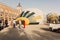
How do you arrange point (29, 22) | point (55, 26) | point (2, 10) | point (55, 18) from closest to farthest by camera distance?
point (55, 26) → point (29, 22) → point (2, 10) → point (55, 18)

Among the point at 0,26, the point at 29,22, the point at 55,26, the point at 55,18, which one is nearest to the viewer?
the point at 55,26

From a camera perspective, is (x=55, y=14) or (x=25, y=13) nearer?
(x=25, y=13)

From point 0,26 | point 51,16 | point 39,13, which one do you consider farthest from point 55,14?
point 0,26

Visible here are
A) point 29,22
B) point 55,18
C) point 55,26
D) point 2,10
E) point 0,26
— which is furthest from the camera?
point 55,18

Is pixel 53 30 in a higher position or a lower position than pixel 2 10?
lower

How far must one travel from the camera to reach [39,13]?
31.3 m

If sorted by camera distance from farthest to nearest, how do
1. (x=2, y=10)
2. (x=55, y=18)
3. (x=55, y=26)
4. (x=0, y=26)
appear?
(x=55, y=18), (x=2, y=10), (x=0, y=26), (x=55, y=26)

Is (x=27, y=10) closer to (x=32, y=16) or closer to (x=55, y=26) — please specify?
(x=32, y=16)

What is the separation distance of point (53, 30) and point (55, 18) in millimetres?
24238

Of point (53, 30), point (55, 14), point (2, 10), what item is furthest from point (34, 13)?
point (55, 14)

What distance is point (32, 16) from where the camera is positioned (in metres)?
30.6

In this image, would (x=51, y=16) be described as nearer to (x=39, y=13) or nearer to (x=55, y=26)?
(x=39, y=13)

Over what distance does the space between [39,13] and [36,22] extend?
1.79 meters

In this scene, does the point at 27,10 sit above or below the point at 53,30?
above
